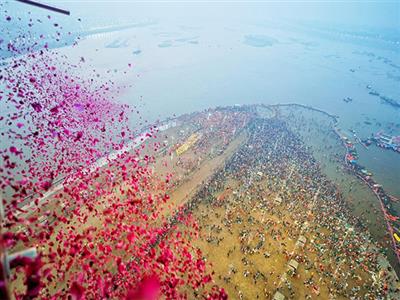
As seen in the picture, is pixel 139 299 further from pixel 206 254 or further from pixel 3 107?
pixel 3 107

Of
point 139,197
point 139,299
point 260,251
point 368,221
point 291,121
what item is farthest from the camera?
point 291,121

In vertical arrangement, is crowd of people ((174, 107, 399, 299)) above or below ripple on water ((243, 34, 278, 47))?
above

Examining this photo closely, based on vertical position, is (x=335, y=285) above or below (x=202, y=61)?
above

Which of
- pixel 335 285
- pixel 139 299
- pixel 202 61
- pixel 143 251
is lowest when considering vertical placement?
pixel 202 61

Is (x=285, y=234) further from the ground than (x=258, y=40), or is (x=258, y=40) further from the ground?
(x=285, y=234)

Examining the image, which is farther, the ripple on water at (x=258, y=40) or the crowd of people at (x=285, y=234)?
the ripple on water at (x=258, y=40)

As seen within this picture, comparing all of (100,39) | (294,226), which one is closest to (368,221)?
(294,226)

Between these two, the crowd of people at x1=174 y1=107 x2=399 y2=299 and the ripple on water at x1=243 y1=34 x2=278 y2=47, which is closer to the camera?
the crowd of people at x1=174 y1=107 x2=399 y2=299

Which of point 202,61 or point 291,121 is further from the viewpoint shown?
point 202,61

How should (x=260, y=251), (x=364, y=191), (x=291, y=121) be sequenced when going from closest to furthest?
1. (x=260, y=251)
2. (x=364, y=191)
3. (x=291, y=121)

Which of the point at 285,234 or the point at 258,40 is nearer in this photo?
the point at 285,234

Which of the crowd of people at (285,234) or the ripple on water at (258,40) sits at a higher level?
the crowd of people at (285,234)
